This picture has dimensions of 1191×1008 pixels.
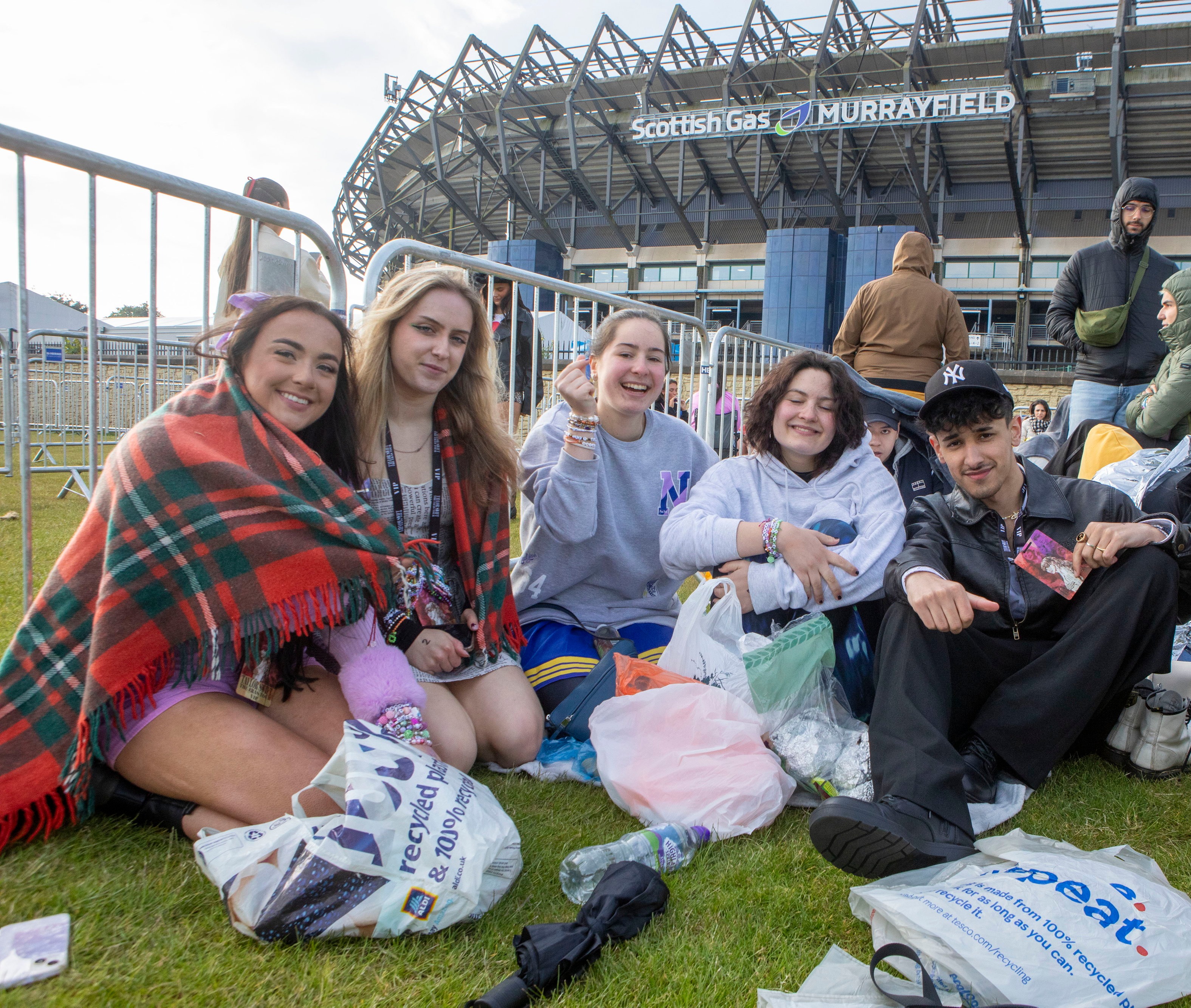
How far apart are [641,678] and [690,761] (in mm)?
337

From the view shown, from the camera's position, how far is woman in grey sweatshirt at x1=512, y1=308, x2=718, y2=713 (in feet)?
9.66

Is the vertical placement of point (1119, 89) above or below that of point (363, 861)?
above

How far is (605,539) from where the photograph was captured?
10.3 feet

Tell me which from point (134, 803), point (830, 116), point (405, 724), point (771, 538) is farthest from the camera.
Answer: point (830, 116)

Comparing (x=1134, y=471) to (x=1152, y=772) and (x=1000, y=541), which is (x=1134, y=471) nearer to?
(x=1000, y=541)

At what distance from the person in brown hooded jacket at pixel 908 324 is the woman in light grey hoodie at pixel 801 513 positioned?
7.83 ft

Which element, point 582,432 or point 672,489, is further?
point 672,489

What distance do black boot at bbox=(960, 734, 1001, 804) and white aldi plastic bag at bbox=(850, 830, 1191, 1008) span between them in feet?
2.06

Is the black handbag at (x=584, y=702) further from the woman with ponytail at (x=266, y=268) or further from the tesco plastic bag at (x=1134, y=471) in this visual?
the tesco plastic bag at (x=1134, y=471)

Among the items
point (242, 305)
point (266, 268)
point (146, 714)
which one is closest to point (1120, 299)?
point (266, 268)

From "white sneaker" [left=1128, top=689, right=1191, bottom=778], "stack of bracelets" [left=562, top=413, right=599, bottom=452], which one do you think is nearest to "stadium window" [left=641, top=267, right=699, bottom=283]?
"stack of bracelets" [left=562, top=413, right=599, bottom=452]

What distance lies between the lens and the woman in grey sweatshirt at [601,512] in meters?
2.94

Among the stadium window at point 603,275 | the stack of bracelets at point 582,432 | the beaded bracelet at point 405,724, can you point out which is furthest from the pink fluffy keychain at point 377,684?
the stadium window at point 603,275

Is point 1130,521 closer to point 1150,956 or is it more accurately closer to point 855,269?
point 1150,956
